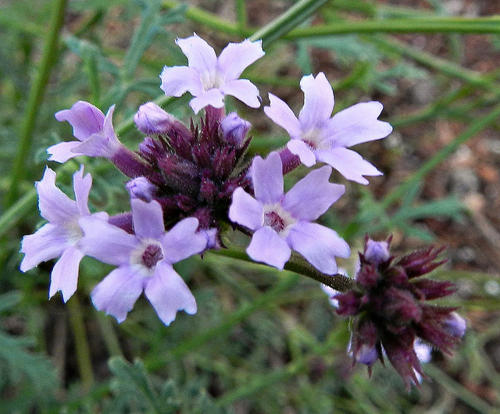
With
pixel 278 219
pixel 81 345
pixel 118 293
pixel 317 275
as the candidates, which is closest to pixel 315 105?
pixel 278 219

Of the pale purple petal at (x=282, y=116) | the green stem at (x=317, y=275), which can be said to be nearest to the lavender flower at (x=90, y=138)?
the pale purple petal at (x=282, y=116)

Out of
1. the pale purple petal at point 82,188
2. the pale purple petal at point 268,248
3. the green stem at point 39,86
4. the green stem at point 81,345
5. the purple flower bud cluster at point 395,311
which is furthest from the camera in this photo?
the green stem at point 81,345

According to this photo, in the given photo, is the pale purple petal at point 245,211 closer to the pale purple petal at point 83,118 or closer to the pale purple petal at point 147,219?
the pale purple petal at point 147,219

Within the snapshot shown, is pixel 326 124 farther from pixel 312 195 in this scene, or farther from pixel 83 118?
pixel 83 118

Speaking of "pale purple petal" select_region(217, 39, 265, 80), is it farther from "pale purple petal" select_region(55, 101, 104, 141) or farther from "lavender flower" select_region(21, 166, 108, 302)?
"lavender flower" select_region(21, 166, 108, 302)

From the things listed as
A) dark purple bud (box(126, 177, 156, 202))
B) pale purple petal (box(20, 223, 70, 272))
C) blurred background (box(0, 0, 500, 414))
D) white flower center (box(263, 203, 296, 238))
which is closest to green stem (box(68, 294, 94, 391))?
blurred background (box(0, 0, 500, 414))
